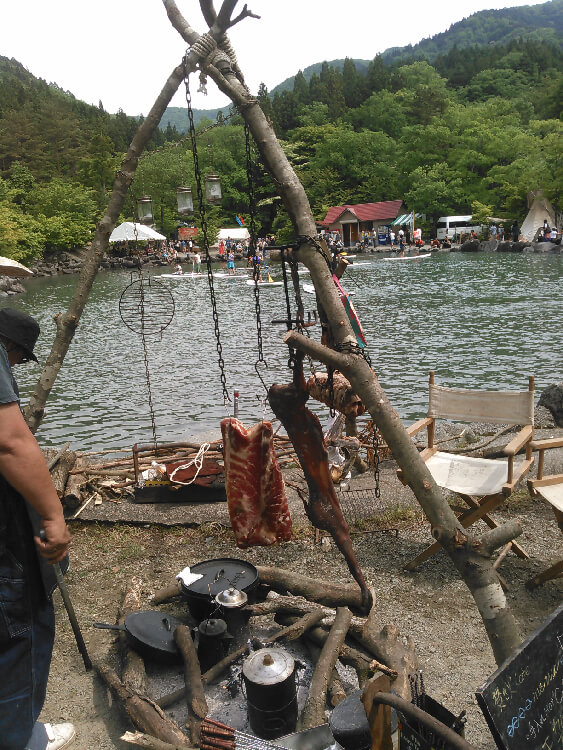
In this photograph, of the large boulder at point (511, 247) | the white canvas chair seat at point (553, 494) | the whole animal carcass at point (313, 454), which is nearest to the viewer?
the whole animal carcass at point (313, 454)

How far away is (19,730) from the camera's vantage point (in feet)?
8.67

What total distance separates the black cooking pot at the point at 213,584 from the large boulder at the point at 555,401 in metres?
8.11

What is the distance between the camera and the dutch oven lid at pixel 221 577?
172 inches

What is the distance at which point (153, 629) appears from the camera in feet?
13.9

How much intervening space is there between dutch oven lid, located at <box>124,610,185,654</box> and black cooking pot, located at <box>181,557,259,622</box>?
0.64 ft

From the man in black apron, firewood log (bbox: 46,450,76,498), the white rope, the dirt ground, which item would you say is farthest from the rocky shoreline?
the man in black apron

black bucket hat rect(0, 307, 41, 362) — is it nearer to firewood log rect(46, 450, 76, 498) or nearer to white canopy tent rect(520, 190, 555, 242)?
firewood log rect(46, 450, 76, 498)

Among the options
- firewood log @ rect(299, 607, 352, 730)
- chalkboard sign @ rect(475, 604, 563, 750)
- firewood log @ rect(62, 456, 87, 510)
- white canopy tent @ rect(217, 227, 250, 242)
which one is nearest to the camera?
chalkboard sign @ rect(475, 604, 563, 750)

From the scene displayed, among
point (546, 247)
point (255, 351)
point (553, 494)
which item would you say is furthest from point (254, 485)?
point (546, 247)

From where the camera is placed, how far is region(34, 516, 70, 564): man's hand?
8.55 feet

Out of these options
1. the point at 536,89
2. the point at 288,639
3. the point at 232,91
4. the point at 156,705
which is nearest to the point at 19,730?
the point at 156,705

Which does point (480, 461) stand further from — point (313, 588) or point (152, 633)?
point (152, 633)

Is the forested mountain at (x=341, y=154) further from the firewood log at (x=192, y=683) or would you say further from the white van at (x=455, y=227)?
the firewood log at (x=192, y=683)

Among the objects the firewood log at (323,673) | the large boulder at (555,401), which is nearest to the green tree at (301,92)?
the large boulder at (555,401)
